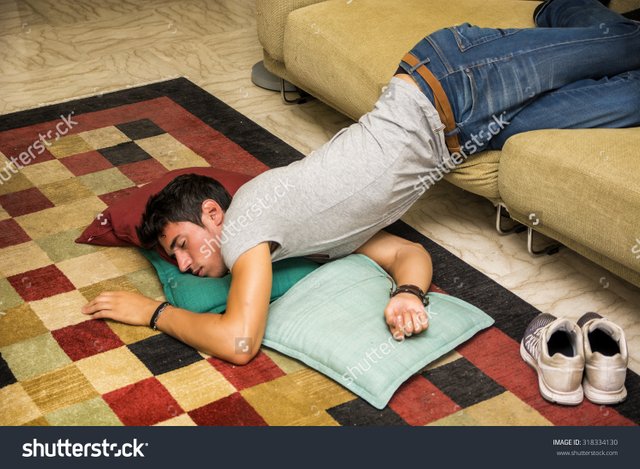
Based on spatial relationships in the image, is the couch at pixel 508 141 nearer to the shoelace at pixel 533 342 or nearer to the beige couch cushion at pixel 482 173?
the beige couch cushion at pixel 482 173

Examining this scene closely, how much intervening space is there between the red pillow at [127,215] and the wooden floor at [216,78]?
49cm

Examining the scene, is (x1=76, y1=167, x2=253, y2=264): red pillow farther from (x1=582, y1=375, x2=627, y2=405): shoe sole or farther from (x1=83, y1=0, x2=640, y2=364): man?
(x1=582, y1=375, x2=627, y2=405): shoe sole

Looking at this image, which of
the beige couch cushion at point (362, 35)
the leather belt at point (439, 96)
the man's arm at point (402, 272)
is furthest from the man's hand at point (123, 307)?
the beige couch cushion at point (362, 35)

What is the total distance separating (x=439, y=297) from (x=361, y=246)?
0.71ft

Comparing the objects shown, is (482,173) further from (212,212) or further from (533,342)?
(212,212)

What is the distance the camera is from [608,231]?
5.85 ft

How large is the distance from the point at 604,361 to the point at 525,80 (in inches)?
26.0

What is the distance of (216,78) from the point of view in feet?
10.5

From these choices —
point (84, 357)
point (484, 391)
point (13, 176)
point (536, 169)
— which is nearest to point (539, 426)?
point (484, 391)


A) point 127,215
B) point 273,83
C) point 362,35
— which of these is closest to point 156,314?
point 127,215

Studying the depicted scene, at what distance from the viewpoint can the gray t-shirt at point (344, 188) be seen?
1772 millimetres

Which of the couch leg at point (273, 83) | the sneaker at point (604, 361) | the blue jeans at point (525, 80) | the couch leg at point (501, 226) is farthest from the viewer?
the couch leg at point (273, 83)

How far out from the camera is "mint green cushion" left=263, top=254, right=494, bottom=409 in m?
1.70

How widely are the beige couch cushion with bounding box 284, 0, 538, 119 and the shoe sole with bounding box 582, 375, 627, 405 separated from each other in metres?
0.95
